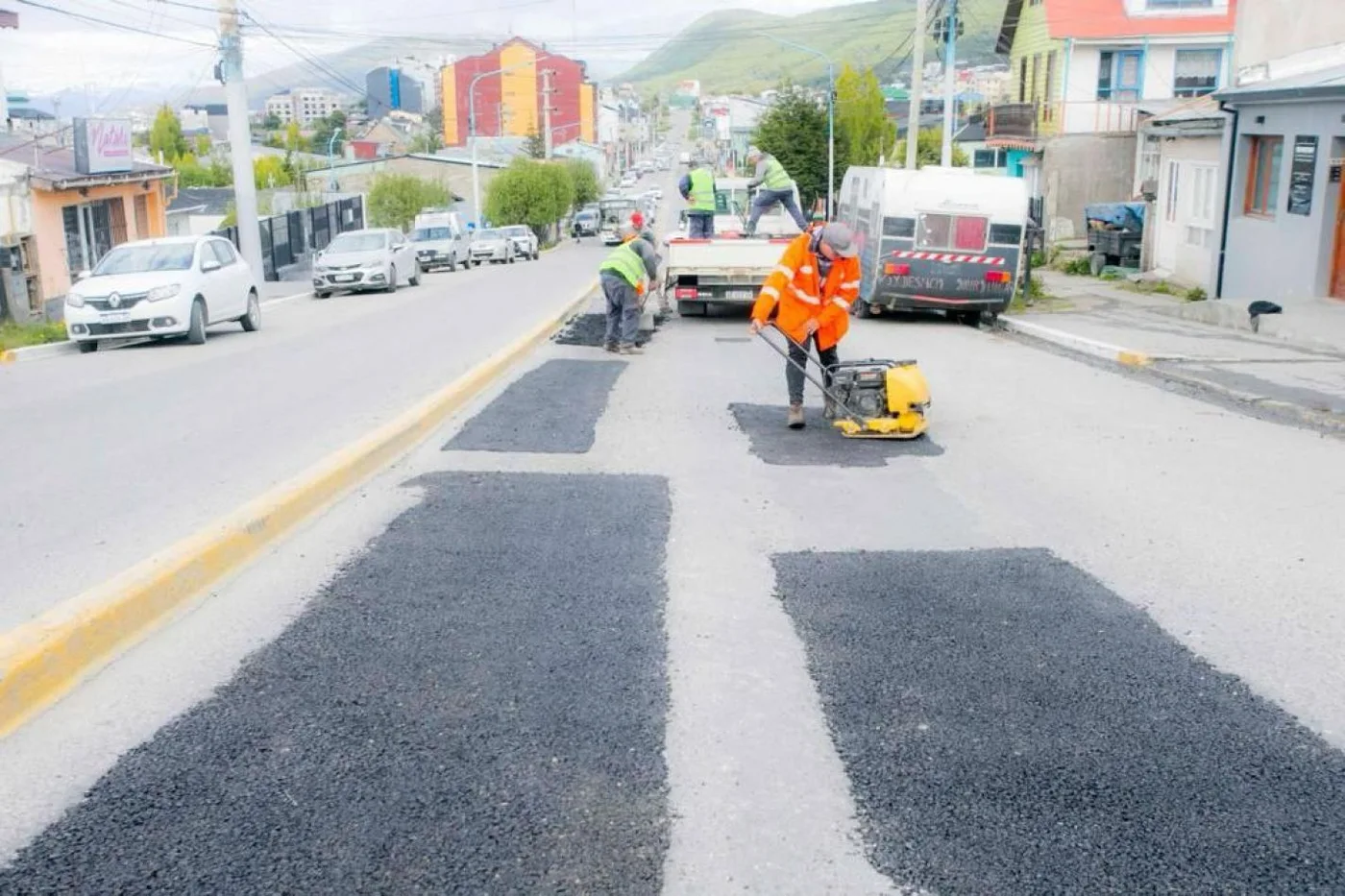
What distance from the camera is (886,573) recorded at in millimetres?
6715

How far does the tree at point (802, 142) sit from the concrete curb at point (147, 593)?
2073 inches

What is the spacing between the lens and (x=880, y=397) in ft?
34.9

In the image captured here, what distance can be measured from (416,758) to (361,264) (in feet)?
95.2

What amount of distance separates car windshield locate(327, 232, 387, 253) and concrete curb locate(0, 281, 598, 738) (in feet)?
80.6

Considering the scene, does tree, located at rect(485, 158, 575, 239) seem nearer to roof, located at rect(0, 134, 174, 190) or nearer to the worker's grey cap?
roof, located at rect(0, 134, 174, 190)

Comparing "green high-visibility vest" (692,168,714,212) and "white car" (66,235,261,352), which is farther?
"green high-visibility vest" (692,168,714,212)

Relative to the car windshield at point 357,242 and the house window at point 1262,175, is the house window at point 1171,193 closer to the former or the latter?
the house window at point 1262,175

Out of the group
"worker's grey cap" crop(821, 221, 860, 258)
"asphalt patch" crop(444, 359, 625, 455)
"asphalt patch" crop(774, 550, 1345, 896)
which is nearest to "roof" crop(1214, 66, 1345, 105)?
"asphalt patch" crop(444, 359, 625, 455)

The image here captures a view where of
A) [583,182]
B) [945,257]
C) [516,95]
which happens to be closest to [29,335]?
[945,257]

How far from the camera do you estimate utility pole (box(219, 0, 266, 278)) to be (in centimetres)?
3139

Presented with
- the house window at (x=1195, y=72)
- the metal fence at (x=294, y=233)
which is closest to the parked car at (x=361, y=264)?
the metal fence at (x=294, y=233)

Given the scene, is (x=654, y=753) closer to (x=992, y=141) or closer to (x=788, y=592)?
(x=788, y=592)

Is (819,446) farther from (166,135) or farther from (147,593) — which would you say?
(166,135)

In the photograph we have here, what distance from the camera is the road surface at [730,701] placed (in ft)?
12.5
